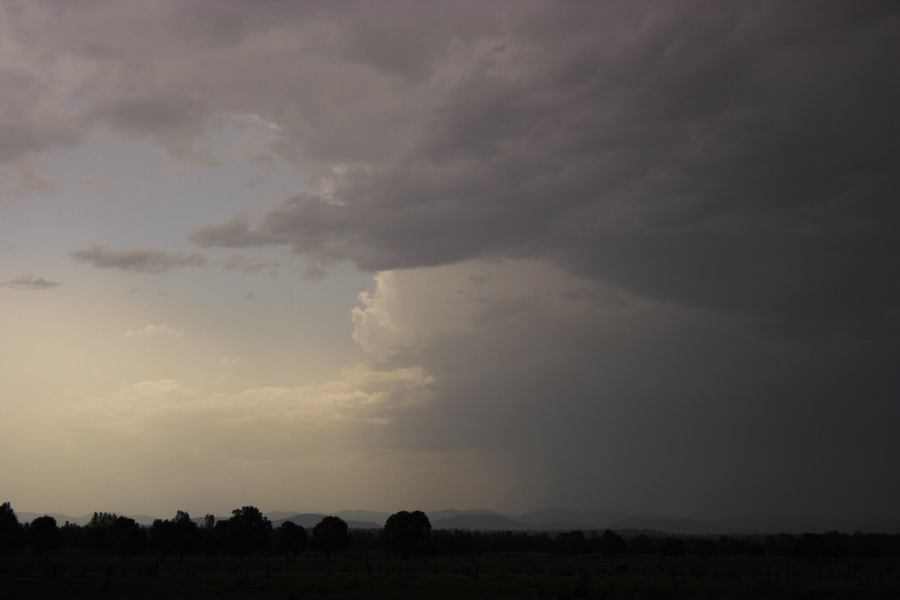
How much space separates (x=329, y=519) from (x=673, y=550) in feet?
237

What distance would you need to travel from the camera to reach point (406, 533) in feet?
426

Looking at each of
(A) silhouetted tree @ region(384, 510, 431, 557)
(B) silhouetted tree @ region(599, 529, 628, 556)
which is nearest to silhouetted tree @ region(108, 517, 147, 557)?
(A) silhouetted tree @ region(384, 510, 431, 557)

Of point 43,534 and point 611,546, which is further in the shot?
point 611,546

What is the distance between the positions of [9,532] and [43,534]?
1983 centimetres

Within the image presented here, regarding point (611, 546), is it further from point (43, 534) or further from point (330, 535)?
point (43, 534)

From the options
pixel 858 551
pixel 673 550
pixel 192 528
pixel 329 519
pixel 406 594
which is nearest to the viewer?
pixel 406 594

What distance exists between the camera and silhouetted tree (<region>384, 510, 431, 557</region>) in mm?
129750

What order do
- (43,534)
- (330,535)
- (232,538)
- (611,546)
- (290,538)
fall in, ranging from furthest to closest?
1. (611,546)
2. (330,535)
3. (290,538)
4. (232,538)
5. (43,534)

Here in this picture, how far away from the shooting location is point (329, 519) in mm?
136625

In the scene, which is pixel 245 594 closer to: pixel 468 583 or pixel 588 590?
pixel 468 583

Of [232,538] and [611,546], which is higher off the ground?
[232,538]

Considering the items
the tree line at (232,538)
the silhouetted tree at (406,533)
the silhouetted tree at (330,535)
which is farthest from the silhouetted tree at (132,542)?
the silhouetted tree at (406,533)

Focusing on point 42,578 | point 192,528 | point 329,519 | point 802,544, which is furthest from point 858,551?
point 42,578

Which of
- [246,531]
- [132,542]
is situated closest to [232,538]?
[246,531]
